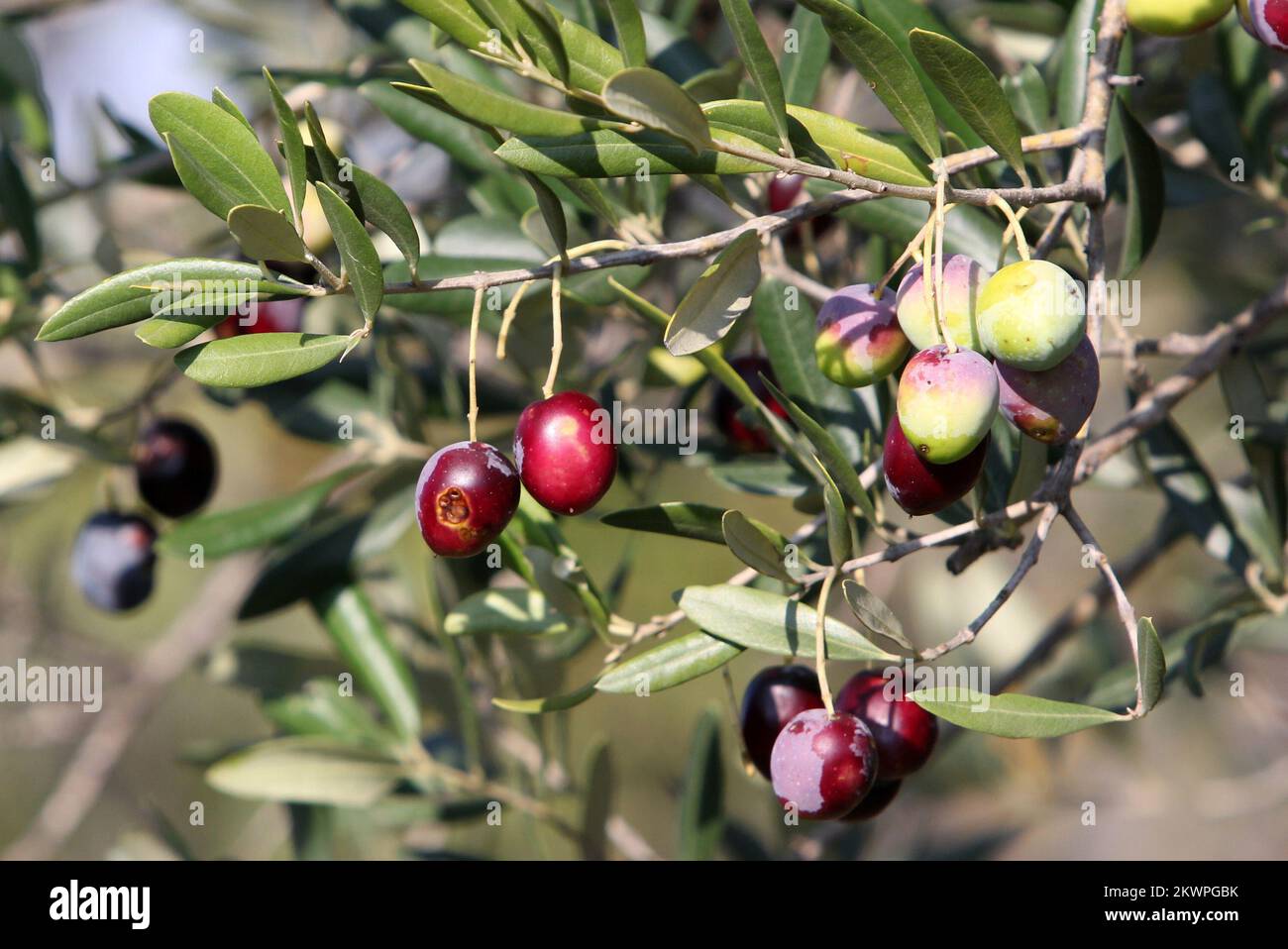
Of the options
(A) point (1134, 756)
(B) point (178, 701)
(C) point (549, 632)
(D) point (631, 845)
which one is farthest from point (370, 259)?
(B) point (178, 701)

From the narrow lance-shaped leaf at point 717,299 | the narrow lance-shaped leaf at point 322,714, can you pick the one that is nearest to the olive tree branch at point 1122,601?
the narrow lance-shaped leaf at point 717,299

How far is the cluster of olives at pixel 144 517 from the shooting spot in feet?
5.47

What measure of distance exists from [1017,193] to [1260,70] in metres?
0.77

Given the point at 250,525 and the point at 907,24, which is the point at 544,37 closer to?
the point at 907,24

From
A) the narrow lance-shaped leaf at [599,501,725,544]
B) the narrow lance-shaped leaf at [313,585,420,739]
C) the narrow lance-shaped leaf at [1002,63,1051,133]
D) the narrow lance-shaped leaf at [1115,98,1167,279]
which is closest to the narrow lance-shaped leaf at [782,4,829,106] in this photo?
the narrow lance-shaped leaf at [1002,63,1051,133]

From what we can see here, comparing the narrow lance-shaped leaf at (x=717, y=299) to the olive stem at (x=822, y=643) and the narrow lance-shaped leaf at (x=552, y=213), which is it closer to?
the narrow lance-shaped leaf at (x=552, y=213)

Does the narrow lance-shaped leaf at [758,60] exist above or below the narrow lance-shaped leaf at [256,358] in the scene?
above

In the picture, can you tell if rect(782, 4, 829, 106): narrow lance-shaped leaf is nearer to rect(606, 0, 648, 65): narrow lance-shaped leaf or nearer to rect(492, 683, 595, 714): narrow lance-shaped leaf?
rect(606, 0, 648, 65): narrow lance-shaped leaf

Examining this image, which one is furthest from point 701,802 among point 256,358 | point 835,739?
point 256,358

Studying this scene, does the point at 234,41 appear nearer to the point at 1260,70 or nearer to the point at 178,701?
the point at 1260,70

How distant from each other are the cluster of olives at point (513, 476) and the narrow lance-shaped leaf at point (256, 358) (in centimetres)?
13

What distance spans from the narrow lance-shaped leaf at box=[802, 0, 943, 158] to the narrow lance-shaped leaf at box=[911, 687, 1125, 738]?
43cm

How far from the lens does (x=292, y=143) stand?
32.3 inches

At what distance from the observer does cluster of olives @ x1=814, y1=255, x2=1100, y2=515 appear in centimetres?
74
